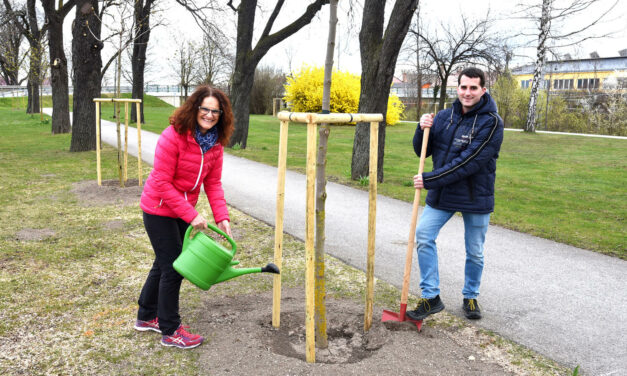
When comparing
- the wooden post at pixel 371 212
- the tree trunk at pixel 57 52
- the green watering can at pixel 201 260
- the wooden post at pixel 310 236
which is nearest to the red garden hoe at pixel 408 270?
the wooden post at pixel 371 212

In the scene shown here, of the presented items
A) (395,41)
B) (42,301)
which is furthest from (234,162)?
(42,301)

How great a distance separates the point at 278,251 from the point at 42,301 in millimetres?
2015

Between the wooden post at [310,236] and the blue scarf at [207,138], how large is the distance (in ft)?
2.17

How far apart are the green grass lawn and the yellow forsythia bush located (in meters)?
5.00

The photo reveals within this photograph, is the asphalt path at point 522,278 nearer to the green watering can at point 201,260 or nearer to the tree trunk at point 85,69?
the green watering can at point 201,260

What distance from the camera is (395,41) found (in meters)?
8.89

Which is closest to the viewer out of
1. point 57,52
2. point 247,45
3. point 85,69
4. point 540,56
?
point 85,69

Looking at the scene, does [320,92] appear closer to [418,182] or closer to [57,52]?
[57,52]

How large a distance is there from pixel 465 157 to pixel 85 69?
11.3 metres

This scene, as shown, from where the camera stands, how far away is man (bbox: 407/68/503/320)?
346 cm

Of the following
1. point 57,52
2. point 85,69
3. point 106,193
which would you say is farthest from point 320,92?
point 106,193

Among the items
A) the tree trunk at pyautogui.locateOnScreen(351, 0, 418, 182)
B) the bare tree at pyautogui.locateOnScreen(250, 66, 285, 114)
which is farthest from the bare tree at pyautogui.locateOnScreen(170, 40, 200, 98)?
the tree trunk at pyautogui.locateOnScreen(351, 0, 418, 182)

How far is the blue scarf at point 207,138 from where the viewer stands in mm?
3062

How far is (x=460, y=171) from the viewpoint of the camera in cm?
346
